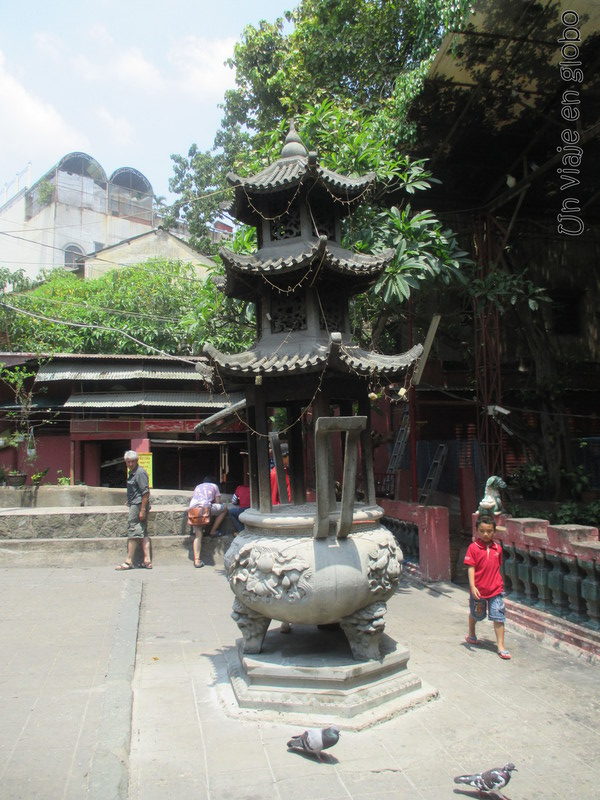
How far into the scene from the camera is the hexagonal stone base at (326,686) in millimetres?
4758

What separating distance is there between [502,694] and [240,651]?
2.36 metres

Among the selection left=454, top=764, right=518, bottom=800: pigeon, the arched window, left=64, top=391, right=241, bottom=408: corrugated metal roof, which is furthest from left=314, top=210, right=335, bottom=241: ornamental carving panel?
the arched window

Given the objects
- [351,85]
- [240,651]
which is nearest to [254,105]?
[351,85]

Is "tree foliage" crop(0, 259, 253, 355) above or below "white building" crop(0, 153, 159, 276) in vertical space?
below

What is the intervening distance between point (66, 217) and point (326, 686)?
37.7 metres

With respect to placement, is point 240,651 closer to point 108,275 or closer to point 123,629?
point 123,629

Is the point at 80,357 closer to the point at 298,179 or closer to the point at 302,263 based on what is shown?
the point at 298,179

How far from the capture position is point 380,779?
388 centimetres

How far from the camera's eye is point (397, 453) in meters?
17.8

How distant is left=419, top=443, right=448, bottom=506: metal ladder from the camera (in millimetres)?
15373

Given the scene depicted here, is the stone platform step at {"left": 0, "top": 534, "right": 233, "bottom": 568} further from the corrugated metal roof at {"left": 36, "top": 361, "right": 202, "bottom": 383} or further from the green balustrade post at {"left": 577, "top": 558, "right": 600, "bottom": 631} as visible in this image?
the corrugated metal roof at {"left": 36, "top": 361, "right": 202, "bottom": 383}

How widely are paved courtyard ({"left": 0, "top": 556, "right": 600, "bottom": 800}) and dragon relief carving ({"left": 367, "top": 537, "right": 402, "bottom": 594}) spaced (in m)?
1.01

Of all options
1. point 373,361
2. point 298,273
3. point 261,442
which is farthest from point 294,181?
point 261,442

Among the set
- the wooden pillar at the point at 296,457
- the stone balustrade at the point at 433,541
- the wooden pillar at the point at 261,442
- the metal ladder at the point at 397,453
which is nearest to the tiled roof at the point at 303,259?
the wooden pillar at the point at 261,442
